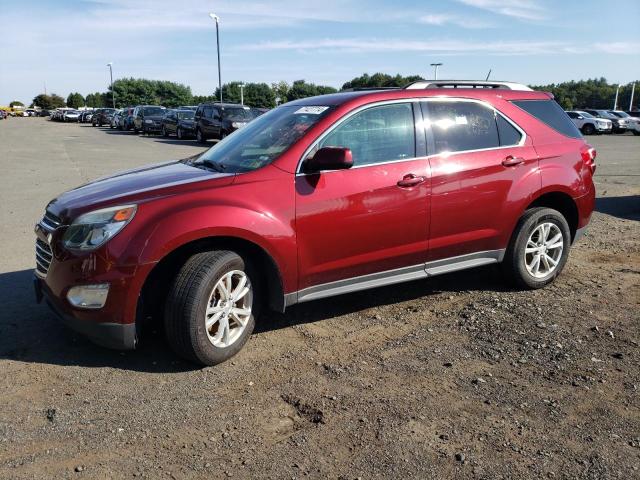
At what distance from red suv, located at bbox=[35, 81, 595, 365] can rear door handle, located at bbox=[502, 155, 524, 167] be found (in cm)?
1

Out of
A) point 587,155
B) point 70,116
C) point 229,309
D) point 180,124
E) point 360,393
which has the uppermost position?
point 70,116

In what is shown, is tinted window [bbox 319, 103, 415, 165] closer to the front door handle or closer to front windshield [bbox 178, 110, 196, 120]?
the front door handle

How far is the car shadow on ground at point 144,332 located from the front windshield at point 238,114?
62.2 ft

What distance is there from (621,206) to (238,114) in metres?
17.8

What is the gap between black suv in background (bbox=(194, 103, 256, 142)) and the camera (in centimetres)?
2391

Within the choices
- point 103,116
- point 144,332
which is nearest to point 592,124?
point 144,332

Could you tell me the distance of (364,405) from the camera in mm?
3318

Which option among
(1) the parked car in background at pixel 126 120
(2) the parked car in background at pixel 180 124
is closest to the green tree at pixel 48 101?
(1) the parked car in background at pixel 126 120

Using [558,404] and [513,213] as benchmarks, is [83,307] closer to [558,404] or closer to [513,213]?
[558,404]

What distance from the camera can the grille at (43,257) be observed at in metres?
3.82

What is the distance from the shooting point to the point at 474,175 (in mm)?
4691

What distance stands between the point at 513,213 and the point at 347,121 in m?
1.78

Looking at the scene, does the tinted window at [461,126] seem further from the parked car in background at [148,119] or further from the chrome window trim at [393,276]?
the parked car in background at [148,119]

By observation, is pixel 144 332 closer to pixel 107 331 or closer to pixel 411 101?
pixel 107 331
